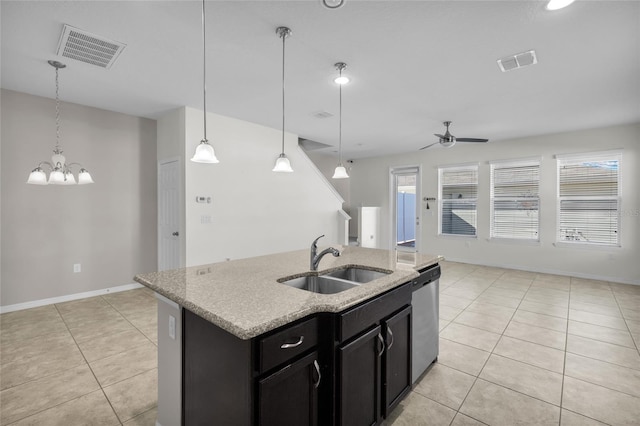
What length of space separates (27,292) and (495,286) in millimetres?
6757

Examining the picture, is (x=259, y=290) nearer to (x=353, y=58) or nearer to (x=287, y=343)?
(x=287, y=343)

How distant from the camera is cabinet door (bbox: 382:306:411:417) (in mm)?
1738

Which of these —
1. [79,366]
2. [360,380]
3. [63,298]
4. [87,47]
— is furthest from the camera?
[63,298]

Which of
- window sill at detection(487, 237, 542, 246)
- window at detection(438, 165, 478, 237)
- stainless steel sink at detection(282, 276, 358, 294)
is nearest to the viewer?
stainless steel sink at detection(282, 276, 358, 294)

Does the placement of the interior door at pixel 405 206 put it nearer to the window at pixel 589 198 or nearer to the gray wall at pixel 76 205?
the window at pixel 589 198

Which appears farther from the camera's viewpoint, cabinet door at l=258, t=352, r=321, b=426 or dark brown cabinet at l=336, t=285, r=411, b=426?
dark brown cabinet at l=336, t=285, r=411, b=426

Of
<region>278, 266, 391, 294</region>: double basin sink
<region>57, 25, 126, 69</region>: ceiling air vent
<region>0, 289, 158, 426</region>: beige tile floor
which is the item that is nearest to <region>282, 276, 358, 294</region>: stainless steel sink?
<region>278, 266, 391, 294</region>: double basin sink

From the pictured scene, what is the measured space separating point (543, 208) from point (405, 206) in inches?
126

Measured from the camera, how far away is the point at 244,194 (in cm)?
486

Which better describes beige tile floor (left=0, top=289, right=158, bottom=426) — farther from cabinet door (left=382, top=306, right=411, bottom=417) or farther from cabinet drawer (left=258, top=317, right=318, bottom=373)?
cabinet door (left=382, top=306, right=411, bottom=417)

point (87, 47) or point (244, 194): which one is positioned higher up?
point (87, 47)

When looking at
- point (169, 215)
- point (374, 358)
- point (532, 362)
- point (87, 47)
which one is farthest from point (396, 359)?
point (169, 215)

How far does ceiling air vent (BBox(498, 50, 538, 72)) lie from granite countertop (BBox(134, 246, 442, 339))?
2.06 meters

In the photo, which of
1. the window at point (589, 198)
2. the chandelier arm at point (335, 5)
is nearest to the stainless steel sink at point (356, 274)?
the chandelier arm at point (335, 5)
